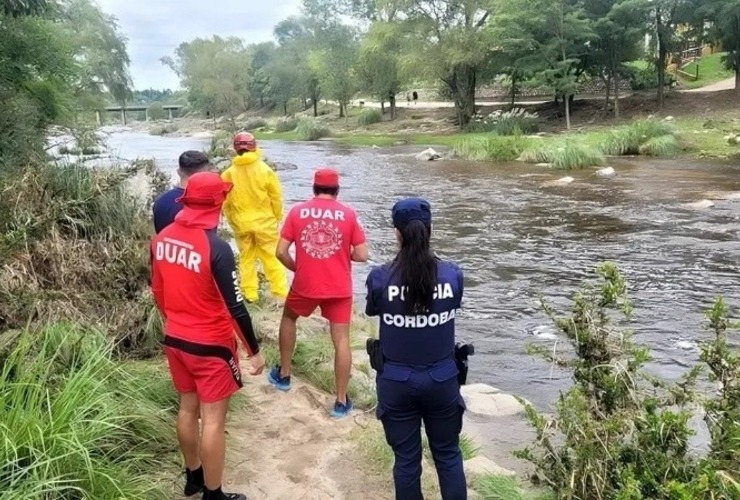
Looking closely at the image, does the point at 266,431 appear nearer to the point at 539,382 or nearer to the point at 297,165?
the point at 539,382

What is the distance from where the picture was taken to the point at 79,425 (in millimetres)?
3271

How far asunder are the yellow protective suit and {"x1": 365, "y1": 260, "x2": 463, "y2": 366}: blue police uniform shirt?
10.1 feet

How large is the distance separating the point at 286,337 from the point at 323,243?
79 cm

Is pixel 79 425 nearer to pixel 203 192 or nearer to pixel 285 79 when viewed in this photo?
pixel 203 192

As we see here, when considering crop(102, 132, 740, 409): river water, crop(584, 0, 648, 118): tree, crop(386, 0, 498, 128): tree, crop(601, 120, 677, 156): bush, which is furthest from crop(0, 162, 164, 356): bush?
crop(386, 0, 498, 128): tree

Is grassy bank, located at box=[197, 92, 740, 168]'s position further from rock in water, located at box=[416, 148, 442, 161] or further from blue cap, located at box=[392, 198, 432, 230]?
blue cap, located at box=[392, 198, 432, 230]

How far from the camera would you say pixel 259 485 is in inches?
147

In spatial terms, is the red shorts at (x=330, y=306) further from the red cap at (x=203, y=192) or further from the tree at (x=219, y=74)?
the tree at (x=219, y=74)

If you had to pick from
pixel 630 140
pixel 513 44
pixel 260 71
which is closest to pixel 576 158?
pixel 630 140

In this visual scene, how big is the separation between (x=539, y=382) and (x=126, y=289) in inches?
141

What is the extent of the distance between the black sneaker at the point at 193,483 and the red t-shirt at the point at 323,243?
136 centimetres

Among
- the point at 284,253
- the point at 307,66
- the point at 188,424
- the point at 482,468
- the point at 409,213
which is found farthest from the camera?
the point at 307,66

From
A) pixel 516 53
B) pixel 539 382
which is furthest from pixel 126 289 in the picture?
pixel 516 53

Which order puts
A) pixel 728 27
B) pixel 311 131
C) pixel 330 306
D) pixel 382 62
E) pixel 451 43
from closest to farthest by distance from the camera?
1. pixel 330 306
2. pixel 728 27
3. pixel 451 43
4. pixel 311 131
5. pixel 382 62
